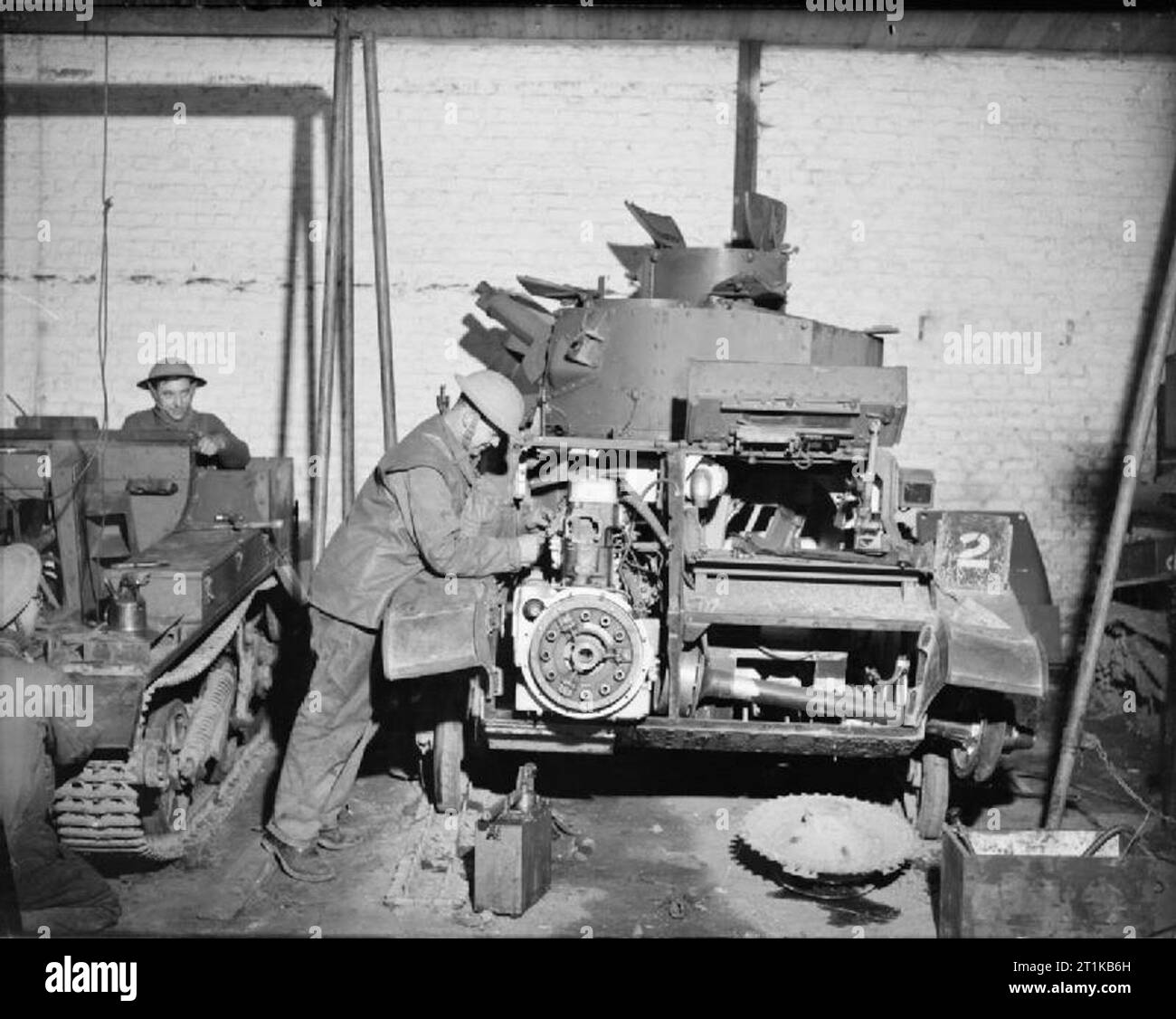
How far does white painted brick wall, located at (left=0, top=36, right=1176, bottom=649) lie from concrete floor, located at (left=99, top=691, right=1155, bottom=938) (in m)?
4.25

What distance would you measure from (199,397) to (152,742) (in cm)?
556

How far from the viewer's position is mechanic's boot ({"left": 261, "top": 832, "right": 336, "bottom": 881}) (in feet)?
17.3

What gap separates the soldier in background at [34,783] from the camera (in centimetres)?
427

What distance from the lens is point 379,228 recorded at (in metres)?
8.05

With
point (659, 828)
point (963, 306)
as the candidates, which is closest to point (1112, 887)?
point (659, 828)

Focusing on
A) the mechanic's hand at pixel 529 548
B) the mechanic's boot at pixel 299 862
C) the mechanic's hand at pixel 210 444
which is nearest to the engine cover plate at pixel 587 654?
the mechanic's hand at pixel 529 548

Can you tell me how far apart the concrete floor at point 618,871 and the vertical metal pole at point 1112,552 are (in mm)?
691

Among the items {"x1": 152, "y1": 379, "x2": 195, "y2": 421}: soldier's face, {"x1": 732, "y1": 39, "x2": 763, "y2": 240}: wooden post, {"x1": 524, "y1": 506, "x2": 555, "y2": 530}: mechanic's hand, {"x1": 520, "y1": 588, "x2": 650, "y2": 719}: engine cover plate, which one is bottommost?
{"x1": 520, "y1": 588, "x2": 650, "y2": 719}: engine cover plate

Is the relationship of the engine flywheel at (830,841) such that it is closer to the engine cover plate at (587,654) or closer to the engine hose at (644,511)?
the engine cover plate at (587,654)

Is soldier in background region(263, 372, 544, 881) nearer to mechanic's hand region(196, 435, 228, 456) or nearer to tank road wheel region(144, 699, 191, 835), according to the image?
tank road wheel region(144, 699, 191, 835)

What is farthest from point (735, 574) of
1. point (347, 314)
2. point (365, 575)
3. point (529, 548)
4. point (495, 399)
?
point (347, 314)

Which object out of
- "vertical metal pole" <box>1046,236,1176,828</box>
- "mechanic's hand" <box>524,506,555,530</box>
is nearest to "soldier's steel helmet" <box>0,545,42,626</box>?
"mechanic's hand" <box>524,506,555,530</box>

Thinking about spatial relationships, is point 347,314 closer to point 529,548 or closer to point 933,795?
point 529,548

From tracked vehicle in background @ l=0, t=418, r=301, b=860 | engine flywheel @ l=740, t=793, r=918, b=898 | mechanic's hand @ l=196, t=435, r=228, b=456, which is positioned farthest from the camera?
mechanic's hand @ l=196, t=435, r=228, b=456
